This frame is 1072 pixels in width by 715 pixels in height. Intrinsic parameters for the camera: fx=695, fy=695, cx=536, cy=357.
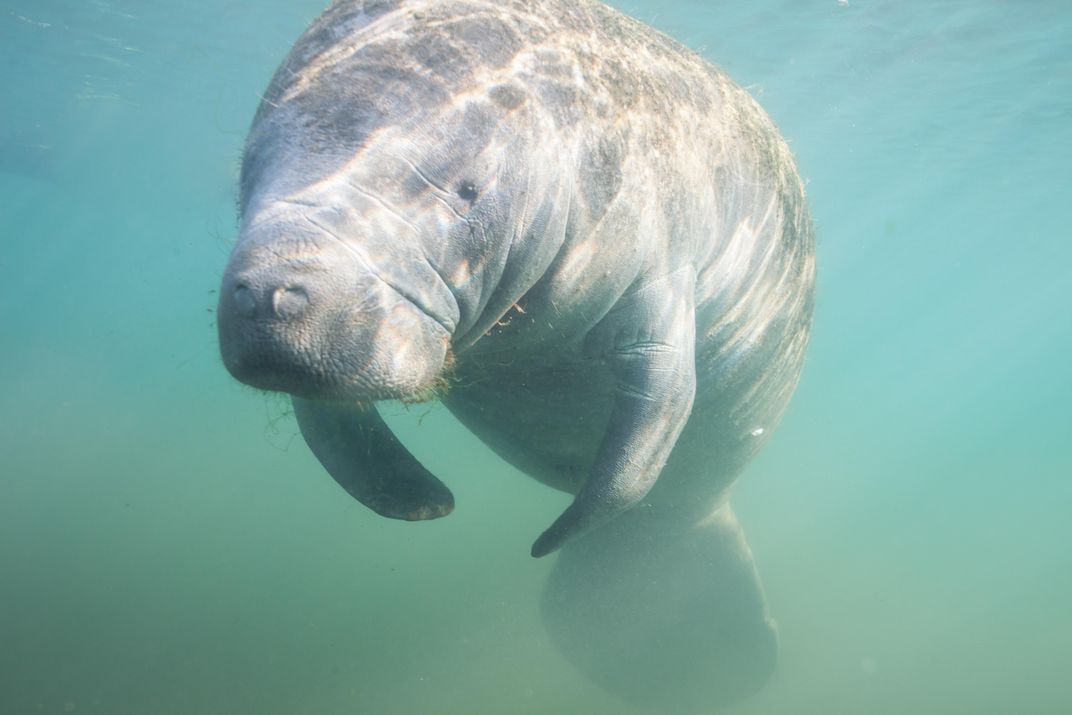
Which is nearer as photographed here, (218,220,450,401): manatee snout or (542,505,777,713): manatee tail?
(218,220,450,401): manatee snout

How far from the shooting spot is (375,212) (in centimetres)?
170

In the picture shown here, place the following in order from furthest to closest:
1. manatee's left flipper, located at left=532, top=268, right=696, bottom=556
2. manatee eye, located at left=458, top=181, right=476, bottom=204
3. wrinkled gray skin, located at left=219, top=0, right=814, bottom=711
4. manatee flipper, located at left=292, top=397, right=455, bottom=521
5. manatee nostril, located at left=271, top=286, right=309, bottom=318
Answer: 1. manatee flipper, located at left=292, top=397, right=455, bottom=521
2. manatee's left flipper, located at left=532, top=268, right=696, bottom=556
3. manatee eye, located at left=458, top=181, right=476, bottom=204
4. wrinkled gray skin, located at left=219, top=0, right=814, bottom=711
5. manatee nostril, located at left=271, top=286, right=309, bottom=318

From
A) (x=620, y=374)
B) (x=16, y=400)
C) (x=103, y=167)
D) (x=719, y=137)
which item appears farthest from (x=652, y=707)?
(x=103, y=167)

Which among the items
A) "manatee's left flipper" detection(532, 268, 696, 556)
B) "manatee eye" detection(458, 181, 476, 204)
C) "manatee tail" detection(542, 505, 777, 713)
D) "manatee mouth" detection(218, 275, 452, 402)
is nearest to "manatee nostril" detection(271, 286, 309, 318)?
"manatee mouth" detection(218, 275, 452, 402)

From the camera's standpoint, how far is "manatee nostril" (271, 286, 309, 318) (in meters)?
1.49

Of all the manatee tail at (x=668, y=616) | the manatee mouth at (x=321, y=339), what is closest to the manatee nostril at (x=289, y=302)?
the manatee mouth at (x=321, y=339)

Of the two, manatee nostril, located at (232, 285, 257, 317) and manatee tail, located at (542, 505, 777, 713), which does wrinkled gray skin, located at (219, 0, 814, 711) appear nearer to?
manatee nostril, located at (232, 285, 257, 317)

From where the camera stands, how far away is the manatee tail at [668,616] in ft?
20.3

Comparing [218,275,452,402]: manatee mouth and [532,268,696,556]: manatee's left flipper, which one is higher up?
[218,275,452,402]: manatee mouth

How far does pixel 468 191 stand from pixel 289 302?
0.63m

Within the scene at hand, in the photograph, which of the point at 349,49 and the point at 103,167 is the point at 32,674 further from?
the point at 103,167

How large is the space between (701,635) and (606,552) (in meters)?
1.40

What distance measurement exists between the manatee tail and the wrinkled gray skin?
5.59ft

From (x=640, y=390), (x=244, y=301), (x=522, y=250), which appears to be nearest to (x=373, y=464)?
(x=640, y=390)
